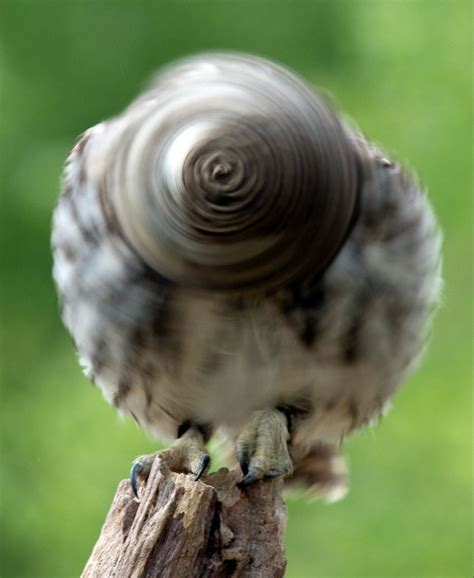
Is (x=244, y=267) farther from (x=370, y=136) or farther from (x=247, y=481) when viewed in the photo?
(x=370, y=136)

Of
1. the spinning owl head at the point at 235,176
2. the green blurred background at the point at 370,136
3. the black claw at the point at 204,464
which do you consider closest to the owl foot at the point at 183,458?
the black claw at the point at 204,464

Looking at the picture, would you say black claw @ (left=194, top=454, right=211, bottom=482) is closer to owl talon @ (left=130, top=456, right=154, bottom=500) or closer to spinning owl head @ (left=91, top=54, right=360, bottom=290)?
owl talon @ (left=130, top=456, right=154, bottom=500)

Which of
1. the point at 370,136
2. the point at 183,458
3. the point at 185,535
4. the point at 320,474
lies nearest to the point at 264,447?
the point at 183,458

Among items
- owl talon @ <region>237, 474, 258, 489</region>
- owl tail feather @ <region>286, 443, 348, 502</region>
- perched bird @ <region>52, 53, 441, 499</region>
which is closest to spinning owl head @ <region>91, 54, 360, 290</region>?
perched bird @ <region>52, 53, 441, 499</region>

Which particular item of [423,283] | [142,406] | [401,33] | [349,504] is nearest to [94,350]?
[142,406]

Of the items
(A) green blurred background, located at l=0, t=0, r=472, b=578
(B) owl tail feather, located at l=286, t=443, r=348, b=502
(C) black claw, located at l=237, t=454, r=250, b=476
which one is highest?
(A) green blurred background, located at l=0, t=0, r=472, b=578

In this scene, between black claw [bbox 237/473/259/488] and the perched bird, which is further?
black claw [bbox 237/473/259/488]

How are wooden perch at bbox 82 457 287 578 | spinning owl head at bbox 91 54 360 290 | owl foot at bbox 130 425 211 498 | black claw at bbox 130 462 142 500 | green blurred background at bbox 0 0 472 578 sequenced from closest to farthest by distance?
1. spinning owl head at bbox 91 54 360 290
2. wooden perch at bbox 82 457 287 578
3. black claw at bbox 130 462 142 500
4. owl foot at bbox 130 425 211 498
5. green blurred background at bbox 0 0 472 578
